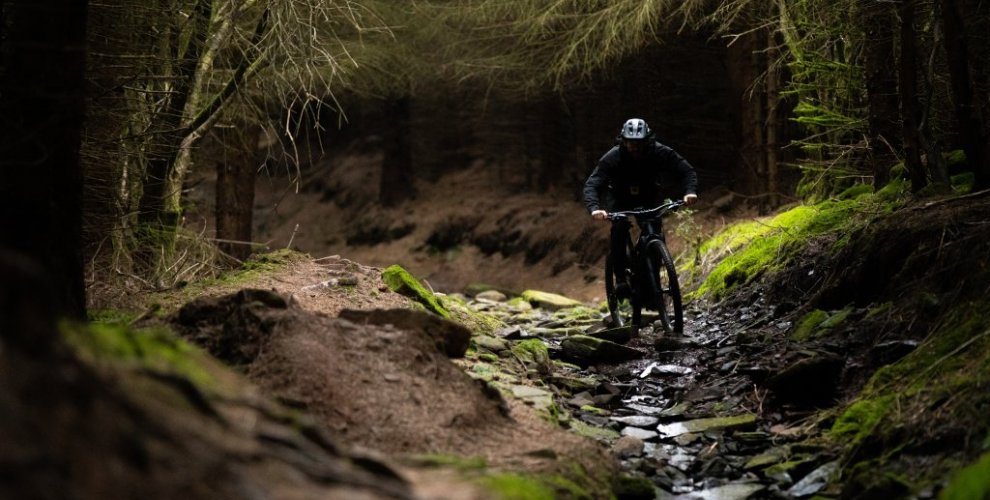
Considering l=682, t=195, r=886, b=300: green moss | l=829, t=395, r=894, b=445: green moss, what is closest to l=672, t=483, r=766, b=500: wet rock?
l=829, t=395, r=894, b=445: green moss

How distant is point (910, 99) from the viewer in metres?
6.69

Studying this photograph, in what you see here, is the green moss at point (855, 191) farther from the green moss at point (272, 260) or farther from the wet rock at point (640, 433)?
the green moss at point (272, 260)

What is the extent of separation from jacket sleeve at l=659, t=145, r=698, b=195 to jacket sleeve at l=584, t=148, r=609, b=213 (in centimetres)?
52

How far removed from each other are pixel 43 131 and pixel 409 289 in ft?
13.7

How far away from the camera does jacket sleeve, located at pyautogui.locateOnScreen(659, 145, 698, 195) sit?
7949 millimetres

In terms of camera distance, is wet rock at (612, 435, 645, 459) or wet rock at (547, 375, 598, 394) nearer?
wet rock at (612, 435, 645, 459)

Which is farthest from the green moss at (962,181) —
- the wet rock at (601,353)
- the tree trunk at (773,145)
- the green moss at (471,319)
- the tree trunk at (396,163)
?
the tree trunk at (396,163)

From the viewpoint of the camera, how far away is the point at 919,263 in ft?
18.5

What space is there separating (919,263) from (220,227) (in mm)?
9629

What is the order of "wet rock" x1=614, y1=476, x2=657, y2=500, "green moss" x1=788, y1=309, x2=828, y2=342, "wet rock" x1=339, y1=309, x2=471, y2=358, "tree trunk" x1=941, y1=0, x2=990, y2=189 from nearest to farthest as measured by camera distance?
"wet rock" x1=614, y1=476, x2=657, y2=500, "wet rock" x1=339, y1=309, x2=471, y2=358, "tree trunk" x1=941, y1=0, x2=990, y2=189, "green moss" x1=788, y1=309, x2=828, y2=342

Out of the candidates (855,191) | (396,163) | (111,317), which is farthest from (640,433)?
(396,163)

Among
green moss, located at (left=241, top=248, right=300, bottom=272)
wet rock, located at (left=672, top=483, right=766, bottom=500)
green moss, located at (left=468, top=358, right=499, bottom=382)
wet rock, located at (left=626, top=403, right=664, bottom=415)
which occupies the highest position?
green moss, located at (left=241, top=248, right=300, bottom=272)

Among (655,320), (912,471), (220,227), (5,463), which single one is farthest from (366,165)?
(5,463)

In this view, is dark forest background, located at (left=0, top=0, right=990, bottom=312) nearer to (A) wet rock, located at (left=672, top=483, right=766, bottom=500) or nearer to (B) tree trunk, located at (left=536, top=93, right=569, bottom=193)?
(B) tree trunk, located at (left=536, top=93, right=569, bottom=193)
